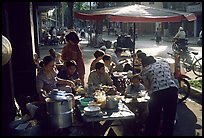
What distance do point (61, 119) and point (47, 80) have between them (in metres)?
1.38

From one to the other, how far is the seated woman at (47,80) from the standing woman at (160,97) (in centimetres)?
187

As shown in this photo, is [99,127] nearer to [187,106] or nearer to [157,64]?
[157,64]

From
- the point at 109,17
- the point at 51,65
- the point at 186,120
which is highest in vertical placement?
the point at 109,17

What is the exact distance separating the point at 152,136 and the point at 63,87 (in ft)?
6.87

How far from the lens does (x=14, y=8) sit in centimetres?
677

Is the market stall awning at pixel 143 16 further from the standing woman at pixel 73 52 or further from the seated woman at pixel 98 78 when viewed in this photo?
the seated woman at pixel 98 78

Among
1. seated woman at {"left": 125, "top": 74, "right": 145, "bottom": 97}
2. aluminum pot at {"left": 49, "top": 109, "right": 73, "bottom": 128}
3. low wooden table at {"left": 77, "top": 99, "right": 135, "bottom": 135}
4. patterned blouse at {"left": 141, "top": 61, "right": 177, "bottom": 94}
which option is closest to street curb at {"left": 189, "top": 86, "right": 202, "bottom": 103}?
seated woman at {"left": 125, "top": 74, "right": 145, "bottom": 97}

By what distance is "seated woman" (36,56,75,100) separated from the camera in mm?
5741

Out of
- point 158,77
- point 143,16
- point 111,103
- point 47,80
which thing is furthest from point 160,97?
point 47,80

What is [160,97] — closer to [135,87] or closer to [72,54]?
[135,87]

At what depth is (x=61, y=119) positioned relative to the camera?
188 inches

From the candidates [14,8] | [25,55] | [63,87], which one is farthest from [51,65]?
[14,8]

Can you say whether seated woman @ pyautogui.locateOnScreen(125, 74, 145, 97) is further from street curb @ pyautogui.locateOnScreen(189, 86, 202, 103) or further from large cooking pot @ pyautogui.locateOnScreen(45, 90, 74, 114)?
street curb @ pyautogui.locateOnScreen(189, 86, 202, 103)

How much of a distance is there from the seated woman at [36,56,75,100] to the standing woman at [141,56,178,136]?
1.87 metres
